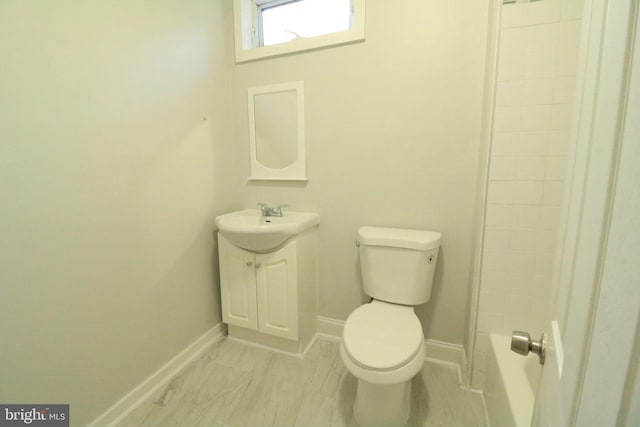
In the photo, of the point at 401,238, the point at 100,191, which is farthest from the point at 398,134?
the point at 100,191

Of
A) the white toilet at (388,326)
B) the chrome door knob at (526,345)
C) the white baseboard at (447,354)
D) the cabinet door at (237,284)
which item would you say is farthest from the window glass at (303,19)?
the white baseboard at (447,354)

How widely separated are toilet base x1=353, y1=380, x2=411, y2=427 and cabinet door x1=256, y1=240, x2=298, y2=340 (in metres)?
0.53

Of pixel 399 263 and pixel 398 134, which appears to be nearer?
pixel 399 263

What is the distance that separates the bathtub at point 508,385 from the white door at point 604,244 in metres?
0.71

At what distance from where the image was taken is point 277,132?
1756 mm

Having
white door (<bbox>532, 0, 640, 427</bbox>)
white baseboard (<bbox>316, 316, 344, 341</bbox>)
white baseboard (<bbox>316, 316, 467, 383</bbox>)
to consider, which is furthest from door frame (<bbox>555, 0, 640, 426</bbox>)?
white baseboard (<bbox>316, 316, 344, 341</bbox>)

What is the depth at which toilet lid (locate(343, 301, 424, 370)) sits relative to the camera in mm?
1013

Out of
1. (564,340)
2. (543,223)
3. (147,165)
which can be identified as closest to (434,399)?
(543,223)

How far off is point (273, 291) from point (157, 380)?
28.5 inches

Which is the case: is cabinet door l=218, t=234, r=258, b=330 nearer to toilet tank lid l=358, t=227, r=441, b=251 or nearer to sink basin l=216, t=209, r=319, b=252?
sink basin l=216, t=209, r=319, b=252

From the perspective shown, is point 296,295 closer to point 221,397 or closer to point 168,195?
point 221,397

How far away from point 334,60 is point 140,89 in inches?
39.8

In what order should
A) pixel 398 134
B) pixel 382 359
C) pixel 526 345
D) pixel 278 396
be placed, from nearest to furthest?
pixel 526 345 < pixel 382 359 < pixel 278 396 < pixel 398 134

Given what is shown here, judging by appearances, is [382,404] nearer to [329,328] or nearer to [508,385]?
[508,385]
